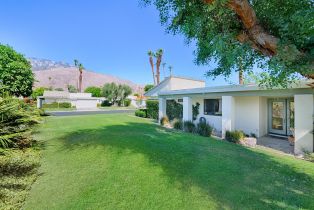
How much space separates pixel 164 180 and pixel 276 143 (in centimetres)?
961

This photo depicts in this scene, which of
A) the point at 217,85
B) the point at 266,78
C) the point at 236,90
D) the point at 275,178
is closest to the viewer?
the point at 266,78

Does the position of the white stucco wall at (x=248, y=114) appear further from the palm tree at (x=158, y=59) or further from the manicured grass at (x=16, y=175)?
the palm tree at (x=158, y=59)

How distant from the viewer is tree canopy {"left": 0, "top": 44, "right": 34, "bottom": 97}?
1352cm

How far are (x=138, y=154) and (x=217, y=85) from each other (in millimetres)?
9138

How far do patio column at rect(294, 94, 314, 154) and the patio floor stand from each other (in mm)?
704

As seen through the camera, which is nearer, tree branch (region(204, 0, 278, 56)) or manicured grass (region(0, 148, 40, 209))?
tree branch (region(204, 0, 278, 56))

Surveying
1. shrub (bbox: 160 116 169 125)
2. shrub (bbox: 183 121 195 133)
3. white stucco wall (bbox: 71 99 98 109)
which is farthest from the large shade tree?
white stucco wall (bbox: 71 99 98 109)

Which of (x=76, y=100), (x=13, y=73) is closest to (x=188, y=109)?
(x=13, y=73)

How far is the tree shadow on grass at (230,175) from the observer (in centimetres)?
464

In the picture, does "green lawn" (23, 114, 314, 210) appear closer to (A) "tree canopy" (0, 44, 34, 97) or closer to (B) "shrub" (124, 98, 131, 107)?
(A) "tree canopy" (0, 44, 34, 97)

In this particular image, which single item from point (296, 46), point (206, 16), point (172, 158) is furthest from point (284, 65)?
point (172, 158)

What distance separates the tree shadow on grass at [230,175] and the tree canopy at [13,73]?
7.99 m

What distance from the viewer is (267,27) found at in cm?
496

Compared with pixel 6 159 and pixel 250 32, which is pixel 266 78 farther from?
pixel 6 159
